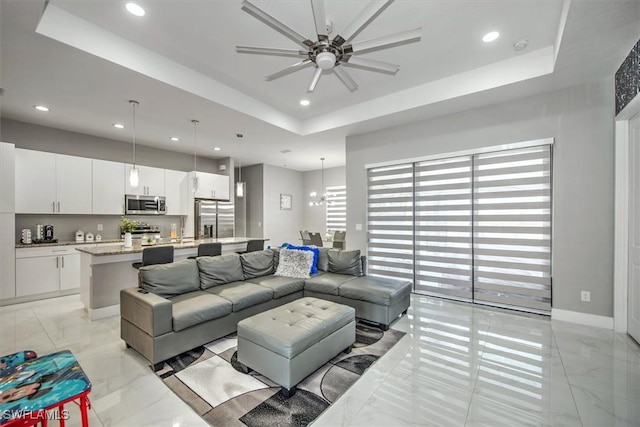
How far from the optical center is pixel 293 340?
2117 mm

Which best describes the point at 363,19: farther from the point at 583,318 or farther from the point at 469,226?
the point at 583,318

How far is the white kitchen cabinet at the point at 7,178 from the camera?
4129 millimetres

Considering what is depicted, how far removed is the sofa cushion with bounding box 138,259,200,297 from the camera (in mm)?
2914

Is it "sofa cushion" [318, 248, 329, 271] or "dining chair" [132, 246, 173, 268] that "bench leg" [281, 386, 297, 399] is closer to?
"sofa cushion" [318, 248, 329, 271]

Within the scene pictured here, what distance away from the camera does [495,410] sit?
6.38 feet

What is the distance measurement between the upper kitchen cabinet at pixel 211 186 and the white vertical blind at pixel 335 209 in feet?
11.1

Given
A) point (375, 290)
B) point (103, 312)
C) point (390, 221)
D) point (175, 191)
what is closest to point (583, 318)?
point (375, 290)

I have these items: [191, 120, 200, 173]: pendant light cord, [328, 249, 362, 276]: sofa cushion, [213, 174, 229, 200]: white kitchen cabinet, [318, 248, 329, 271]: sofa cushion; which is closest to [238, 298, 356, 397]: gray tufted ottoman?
[328, 249, 362, 276]: sofa cushion

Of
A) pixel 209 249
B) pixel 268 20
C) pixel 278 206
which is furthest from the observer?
pixel 278 206

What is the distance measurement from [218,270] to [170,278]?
598 mm

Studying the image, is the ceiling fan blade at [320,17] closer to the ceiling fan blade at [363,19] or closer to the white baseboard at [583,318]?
the ceiling fan blade at [363,19]

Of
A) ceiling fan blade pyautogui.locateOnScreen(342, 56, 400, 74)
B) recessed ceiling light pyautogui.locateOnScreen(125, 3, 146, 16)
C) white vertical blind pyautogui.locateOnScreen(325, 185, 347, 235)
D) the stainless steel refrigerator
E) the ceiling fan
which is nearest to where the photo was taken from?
the ceiling fan

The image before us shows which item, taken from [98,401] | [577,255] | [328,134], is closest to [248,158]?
[328,134]

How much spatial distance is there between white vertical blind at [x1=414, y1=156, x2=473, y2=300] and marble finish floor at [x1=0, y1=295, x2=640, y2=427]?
81cm
